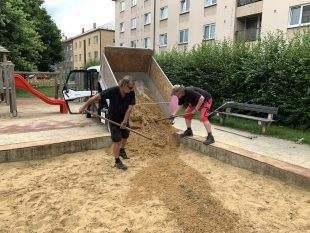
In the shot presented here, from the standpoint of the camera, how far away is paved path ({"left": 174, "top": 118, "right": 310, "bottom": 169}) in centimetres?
689

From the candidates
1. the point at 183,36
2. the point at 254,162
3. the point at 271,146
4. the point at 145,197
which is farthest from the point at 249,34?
the point at 145,197

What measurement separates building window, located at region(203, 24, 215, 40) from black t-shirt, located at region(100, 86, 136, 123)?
18.9m

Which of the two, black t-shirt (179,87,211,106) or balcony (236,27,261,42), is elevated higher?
balcony (236,27,261,42)

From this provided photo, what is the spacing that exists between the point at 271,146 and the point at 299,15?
41.6 ft

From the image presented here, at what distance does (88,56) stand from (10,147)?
52149 mm

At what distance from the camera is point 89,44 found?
2235 inches

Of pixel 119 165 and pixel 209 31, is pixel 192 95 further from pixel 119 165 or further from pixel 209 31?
pixel 209 31

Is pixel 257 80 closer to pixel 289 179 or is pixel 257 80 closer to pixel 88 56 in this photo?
pixel 289 179

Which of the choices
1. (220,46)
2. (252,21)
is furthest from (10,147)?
(252,21)

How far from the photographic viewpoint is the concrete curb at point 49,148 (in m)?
7.02

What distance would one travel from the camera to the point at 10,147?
7.09 metres

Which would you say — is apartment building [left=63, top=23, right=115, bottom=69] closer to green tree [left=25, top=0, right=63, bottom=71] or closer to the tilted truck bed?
green tree [left=25, top=0, right=63, bottom=71]

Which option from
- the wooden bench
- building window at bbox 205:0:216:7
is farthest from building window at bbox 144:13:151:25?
the wooden bench

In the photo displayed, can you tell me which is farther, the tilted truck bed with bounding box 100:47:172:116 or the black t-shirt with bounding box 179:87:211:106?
the tilted truck bed with bounding box 100:47:172:116
